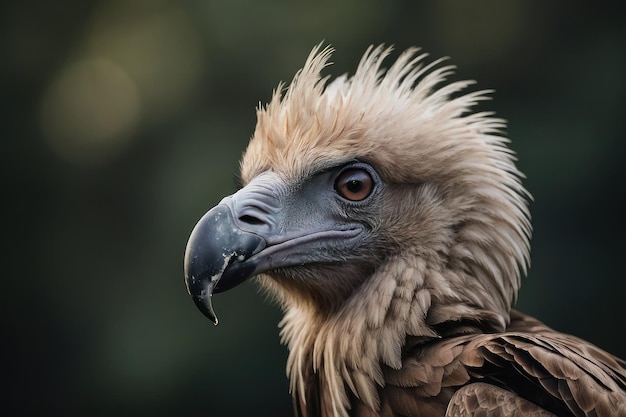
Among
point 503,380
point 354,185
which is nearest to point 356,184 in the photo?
point 354,185

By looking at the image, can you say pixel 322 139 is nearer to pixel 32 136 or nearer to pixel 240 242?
pixel 240 242

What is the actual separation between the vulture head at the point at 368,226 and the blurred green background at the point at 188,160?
2954 millimetres

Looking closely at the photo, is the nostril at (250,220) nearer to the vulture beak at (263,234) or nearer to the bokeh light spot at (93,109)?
the vulture beak at (263,234)

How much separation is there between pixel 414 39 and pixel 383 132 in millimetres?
3593

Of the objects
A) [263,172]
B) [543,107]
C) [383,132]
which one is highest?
[543,107]

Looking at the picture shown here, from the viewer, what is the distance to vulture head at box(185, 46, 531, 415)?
2.37 meters

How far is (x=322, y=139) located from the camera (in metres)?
2.62

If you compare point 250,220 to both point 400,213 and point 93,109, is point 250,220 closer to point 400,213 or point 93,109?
point 400,213

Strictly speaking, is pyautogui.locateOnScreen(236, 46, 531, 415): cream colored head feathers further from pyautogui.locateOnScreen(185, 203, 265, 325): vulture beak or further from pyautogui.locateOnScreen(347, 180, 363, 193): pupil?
pyautogui.locateOnScreen(185, 203, 265, 325): vulture beak

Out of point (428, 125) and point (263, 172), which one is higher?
point (428, 125)

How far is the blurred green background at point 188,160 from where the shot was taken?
5605 millimetres

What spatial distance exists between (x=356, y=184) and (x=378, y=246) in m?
0.21

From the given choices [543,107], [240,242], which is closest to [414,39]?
[543,107]

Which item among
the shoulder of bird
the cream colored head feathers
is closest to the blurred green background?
the cream colored head feathers
